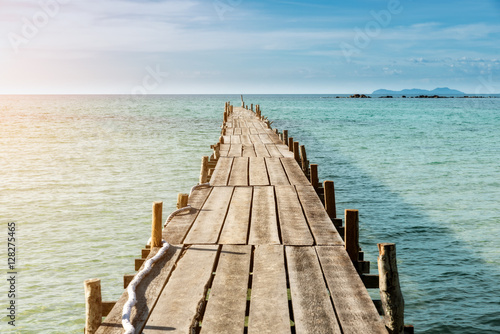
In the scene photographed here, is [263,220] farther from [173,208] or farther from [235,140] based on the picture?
[235,140]

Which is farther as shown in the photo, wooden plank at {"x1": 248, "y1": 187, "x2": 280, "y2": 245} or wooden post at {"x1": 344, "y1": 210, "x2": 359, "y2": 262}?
wooden plank at {"x1": 248, "y1": 187, "x2": 280, "y2": 245}

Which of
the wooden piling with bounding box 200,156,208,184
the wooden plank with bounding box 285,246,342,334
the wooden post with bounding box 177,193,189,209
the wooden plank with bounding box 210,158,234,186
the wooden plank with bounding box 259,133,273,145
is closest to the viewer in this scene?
the wooden plank with bounding box 285,246,342,334

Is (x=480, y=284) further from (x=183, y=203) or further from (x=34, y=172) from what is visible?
(x=34, y=172)

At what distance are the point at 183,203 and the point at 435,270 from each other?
5.34 metres

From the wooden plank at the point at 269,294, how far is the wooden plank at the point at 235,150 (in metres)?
8.87

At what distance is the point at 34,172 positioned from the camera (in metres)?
20.8

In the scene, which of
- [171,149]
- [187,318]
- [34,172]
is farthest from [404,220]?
[171,149]

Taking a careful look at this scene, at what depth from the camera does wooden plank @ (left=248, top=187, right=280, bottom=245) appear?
603 centimetres

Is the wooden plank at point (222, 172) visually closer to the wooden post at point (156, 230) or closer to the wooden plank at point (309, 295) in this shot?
the wooden post at point (156, 230)

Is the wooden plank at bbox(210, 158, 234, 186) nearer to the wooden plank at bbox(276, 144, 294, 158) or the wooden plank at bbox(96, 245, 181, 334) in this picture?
the wooden plank at bbox(276, 144, 294, 158)

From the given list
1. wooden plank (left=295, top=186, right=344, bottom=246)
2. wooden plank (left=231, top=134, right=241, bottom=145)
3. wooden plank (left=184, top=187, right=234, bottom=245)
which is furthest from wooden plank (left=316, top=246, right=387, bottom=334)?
wooden plank (left=231, top=134, right=241, bottom=145)

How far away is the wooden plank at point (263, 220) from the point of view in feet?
19.8

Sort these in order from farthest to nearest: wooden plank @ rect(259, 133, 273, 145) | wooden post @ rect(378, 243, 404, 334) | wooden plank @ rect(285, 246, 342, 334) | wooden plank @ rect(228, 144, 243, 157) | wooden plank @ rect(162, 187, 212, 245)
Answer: wooden plank @ rect(259, 133, 273, 145), wooden plank @ rect(228, 144, 243, 157), wooden plank @ rect(162, 187, 212, 245), wooden post @ rect(378, 243, 404, 334), wooden plank @ rect(285, 246, 342, 334)

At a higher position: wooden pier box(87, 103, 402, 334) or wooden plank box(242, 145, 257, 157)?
wooden plank box(242, 145, 257, 157)
